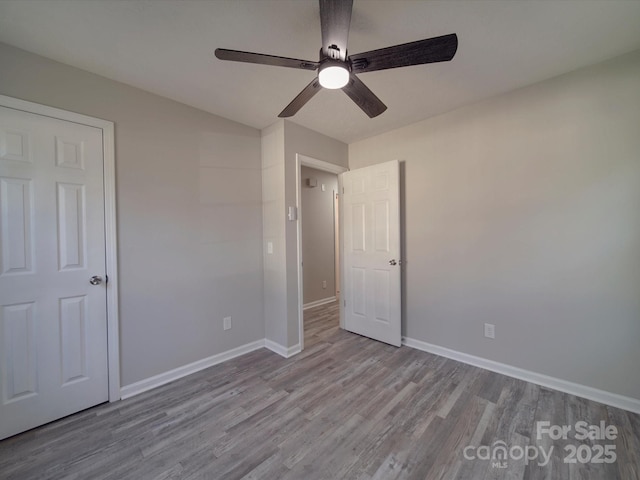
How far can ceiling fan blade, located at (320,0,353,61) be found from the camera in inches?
42.8

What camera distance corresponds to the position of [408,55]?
128 centimetres

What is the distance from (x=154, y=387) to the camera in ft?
7.18

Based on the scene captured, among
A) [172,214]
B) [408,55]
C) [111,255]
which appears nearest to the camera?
[408,55]

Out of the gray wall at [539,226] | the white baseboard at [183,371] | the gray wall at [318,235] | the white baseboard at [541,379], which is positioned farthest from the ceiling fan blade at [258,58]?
the gray wall at [318,235]

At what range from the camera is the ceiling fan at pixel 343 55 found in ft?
3.77

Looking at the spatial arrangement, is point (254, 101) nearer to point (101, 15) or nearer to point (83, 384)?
point (101, 15)

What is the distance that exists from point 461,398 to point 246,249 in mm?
2359

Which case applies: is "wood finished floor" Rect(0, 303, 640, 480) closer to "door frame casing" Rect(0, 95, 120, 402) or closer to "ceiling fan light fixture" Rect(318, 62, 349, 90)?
"door frame casing" Rect(0, 95, 120, 402)

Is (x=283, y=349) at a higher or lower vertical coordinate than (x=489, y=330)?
lower

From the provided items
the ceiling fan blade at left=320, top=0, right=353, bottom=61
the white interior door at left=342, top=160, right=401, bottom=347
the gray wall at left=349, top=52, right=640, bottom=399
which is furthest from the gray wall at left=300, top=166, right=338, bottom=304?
the ceiling fan blade at left=320, top=0, right=353, bottom=61

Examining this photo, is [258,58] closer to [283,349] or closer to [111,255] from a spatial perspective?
[111,255]

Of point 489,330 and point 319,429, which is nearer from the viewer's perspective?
point 319,429

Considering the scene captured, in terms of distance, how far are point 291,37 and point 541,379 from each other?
3.18 meters

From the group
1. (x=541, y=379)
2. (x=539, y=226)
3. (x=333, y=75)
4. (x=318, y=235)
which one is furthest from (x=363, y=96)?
(x=318, y=235)
